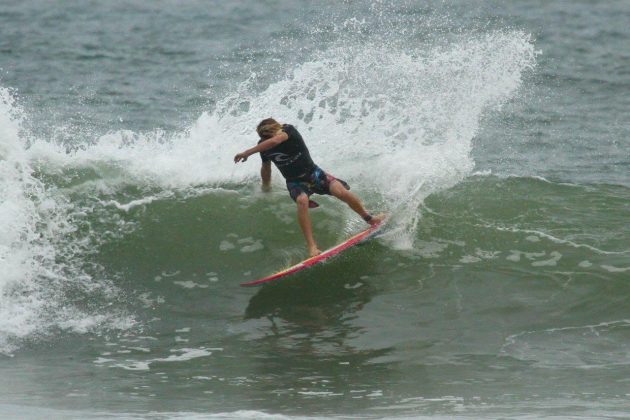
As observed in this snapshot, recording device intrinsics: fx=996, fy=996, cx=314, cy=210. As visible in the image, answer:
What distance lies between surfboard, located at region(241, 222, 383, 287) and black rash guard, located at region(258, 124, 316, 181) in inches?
33.1

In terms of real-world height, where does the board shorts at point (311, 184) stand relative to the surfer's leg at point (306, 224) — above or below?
above

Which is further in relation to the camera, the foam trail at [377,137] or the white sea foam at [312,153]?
the foam trail at [377,137]

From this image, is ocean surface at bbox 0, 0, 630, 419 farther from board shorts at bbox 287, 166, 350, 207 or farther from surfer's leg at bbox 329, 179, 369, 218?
board shorts at bbox 287, 166, 350, 207

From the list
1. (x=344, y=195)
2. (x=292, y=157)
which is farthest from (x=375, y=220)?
(x=292, y=157)

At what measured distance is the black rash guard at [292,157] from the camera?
10.5 meters

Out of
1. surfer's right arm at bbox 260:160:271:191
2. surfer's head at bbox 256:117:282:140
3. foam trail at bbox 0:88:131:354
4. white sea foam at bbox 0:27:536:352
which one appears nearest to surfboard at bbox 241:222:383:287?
white sea foam at bbox 0:27:536:352

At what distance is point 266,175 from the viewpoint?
1125 cm

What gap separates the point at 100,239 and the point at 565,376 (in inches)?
220

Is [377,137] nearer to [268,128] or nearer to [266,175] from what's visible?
[266,175]

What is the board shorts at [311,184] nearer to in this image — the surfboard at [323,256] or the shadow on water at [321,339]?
the surfboard at [323,256]

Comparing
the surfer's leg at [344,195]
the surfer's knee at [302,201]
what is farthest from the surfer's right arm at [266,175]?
the surfer's leg at [344,195]

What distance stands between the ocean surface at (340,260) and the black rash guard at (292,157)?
1.03 metres

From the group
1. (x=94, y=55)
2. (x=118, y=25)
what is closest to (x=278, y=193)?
(x=94, y=55)

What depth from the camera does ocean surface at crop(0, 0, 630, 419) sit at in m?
7.93
